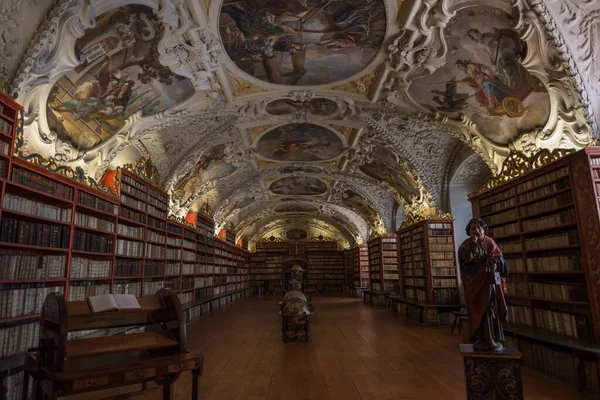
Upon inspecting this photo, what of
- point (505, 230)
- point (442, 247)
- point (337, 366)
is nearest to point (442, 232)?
point (442, 247)

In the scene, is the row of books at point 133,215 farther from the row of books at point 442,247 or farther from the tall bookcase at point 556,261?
the row of books at point 442,247

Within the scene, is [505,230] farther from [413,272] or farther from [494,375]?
[413,272]

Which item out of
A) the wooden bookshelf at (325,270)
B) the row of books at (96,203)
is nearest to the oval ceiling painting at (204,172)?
the row of books at (96,203)

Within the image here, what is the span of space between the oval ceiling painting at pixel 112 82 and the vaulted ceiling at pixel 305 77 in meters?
0.02

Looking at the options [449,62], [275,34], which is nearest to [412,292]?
[449,62]

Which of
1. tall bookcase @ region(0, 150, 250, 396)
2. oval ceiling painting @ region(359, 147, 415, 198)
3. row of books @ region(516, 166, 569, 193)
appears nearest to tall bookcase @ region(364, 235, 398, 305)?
oval ceiling painting @ region(359, 147, 415, 198)

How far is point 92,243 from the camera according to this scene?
23.6 ft

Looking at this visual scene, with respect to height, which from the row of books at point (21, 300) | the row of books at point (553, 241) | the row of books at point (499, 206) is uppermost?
the row of books at point (499, 206)

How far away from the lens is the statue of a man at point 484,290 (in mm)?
4109

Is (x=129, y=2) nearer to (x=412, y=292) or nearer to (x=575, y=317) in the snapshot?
(x=575, y=317)

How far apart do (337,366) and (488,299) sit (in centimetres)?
305

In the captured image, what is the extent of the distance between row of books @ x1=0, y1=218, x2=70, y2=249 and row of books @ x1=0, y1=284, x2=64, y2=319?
2.10 ft

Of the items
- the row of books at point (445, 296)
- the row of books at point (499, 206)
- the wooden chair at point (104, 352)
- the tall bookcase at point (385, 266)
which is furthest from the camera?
the tall bookcase at point (385, 266)

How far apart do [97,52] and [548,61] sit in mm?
7001
